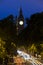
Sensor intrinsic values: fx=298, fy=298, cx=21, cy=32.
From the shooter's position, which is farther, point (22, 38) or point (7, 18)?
point (22, 38)

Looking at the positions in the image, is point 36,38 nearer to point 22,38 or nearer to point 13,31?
point 13,31

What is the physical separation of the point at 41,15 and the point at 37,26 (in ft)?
5.55

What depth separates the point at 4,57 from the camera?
25250 millimetres

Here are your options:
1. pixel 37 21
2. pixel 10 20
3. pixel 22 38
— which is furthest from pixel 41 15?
pixel 22 38

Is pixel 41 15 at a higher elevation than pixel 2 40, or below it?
higher

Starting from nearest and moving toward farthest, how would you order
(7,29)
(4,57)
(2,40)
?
(4,57) → (2,40) → (7,29)

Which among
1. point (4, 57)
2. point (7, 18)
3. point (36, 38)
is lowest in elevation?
point (4, 57)

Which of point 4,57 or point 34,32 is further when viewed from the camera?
point 34,32

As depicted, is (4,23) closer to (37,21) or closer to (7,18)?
(7,18)

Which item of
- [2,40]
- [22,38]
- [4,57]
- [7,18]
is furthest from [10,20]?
[22,38]

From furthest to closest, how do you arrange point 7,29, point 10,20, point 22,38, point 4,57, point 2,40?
point 22,38, point 10,20, point 7,29, point 2,40, point 4,57

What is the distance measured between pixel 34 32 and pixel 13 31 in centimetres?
240

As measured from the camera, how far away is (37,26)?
32781 millimetres

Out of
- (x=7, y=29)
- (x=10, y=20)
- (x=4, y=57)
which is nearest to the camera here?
(x=4, y=57)
